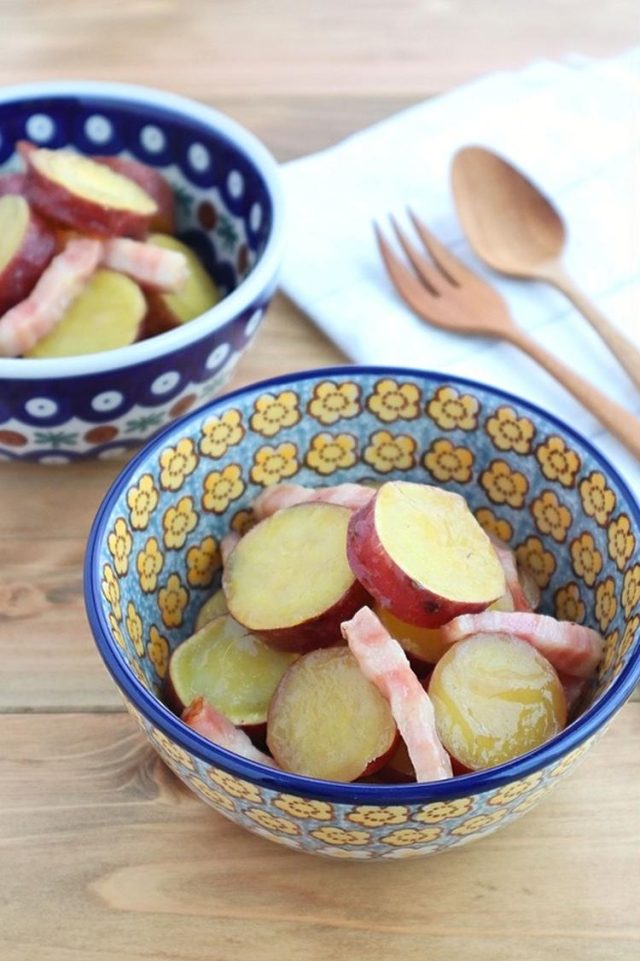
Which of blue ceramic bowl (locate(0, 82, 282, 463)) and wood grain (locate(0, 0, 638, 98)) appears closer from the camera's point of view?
blue ceramic bowl (locate(0, 82, 282, 463))

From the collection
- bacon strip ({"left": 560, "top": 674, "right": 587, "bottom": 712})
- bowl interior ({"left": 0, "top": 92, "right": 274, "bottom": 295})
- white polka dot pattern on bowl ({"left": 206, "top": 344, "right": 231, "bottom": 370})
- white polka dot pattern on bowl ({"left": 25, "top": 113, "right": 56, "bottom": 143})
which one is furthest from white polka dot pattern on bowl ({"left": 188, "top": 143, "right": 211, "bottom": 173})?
bacon strip ({"left": 560, "top": 674, "right": 587, "bottom": 712})

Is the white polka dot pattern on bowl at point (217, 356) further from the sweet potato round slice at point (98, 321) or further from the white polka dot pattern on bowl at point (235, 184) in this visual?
the white polka dot pattern on bowl at point (235, 184)

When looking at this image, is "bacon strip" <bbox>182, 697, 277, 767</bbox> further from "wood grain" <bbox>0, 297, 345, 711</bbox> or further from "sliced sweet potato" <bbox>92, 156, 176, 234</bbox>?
"sliced sweet potato" <bbox>92, 156, 176, 234</bbox>

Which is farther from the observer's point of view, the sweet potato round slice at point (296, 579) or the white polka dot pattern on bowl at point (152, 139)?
the white polka dot pattern on bowl at point (152, 139)

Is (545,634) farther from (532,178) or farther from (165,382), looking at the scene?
(532,178)

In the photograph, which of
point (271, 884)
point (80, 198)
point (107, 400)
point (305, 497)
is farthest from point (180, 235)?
point (271, 884)

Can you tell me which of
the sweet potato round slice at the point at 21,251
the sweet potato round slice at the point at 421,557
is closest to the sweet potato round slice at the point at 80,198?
the sweet potato round slice at the point at 21,251
